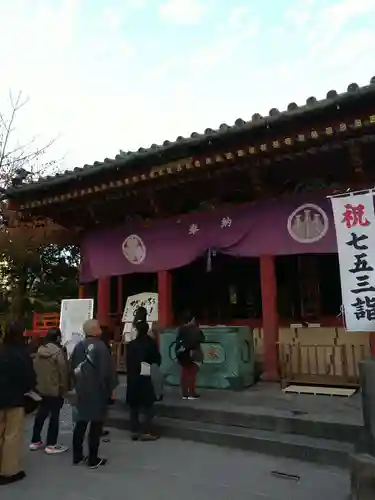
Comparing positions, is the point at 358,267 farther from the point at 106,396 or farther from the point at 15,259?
the point at 15,259

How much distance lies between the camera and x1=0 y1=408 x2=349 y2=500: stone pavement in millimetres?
4379

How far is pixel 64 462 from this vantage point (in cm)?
549

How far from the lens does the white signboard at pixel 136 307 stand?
10.7 meters

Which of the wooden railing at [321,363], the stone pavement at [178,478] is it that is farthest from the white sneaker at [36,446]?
the wooden railing at [321,363]

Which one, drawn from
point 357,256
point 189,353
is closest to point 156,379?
point 189,353

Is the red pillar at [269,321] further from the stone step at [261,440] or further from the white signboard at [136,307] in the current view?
the white signboard at [136,307]

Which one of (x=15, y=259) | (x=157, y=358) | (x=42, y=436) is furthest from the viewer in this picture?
(x=15, y=259)

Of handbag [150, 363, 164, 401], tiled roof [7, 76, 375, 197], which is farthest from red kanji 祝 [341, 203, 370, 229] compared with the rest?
handbag [150, 363, 164, 401]

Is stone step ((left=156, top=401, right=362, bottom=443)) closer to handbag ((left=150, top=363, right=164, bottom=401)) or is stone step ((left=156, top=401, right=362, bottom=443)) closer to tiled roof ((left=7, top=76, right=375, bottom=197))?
handbag ((left=150, top=363, right=164, bottom=401))

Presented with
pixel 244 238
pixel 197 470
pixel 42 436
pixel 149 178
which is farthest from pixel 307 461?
pixel 149 178

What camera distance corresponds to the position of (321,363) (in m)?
8.16

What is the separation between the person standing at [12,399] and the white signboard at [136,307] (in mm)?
5542

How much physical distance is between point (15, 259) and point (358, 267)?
11792 millimetres

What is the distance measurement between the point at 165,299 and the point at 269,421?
4.54 metres
